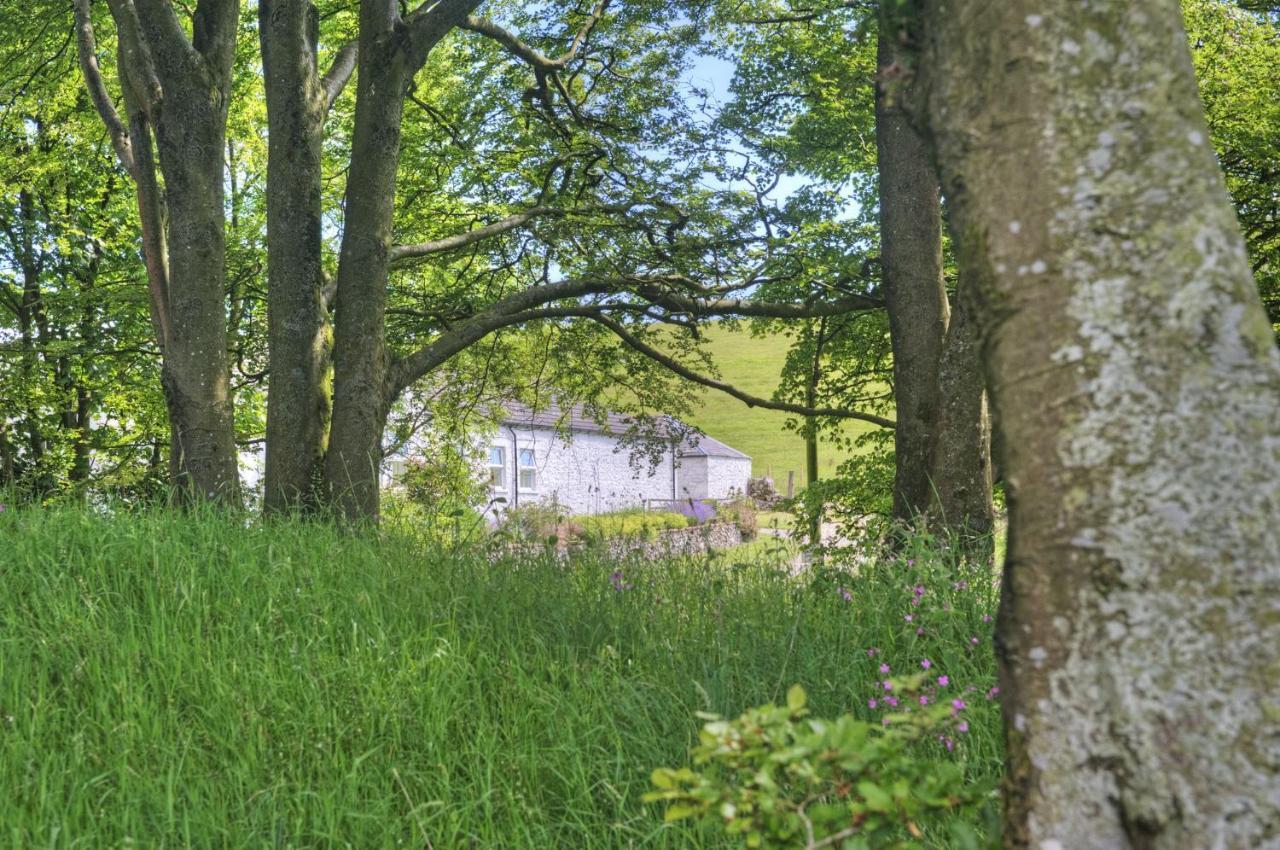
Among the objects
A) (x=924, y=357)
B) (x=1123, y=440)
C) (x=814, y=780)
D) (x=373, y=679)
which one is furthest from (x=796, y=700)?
(x=924, y=357)

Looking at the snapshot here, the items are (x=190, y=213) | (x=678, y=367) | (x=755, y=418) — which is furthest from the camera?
(x=755, y=418)

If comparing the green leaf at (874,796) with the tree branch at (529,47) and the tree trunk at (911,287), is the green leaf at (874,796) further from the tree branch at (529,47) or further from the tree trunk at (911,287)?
the tree branch at (529,47)

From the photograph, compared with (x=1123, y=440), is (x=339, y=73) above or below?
above

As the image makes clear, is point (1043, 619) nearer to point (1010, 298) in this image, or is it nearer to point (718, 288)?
point (1010, 298)

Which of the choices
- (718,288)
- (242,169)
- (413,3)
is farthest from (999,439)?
(242,169)

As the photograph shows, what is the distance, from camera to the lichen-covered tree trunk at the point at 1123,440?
1.51 metres

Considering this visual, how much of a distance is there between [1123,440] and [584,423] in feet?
109

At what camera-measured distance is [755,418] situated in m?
82.3

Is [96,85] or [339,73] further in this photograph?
[339,73]

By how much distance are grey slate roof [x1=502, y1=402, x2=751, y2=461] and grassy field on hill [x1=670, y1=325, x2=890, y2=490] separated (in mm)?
13638

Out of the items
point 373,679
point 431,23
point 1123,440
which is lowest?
point 373,679

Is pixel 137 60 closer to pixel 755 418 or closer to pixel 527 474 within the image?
pixel 527 474

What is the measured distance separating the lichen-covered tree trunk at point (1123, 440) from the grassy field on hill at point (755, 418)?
5393cm

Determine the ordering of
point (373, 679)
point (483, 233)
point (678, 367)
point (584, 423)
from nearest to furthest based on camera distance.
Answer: point (373, 679) → point (483, 233) → point (678, 367) → point (584, 423)
